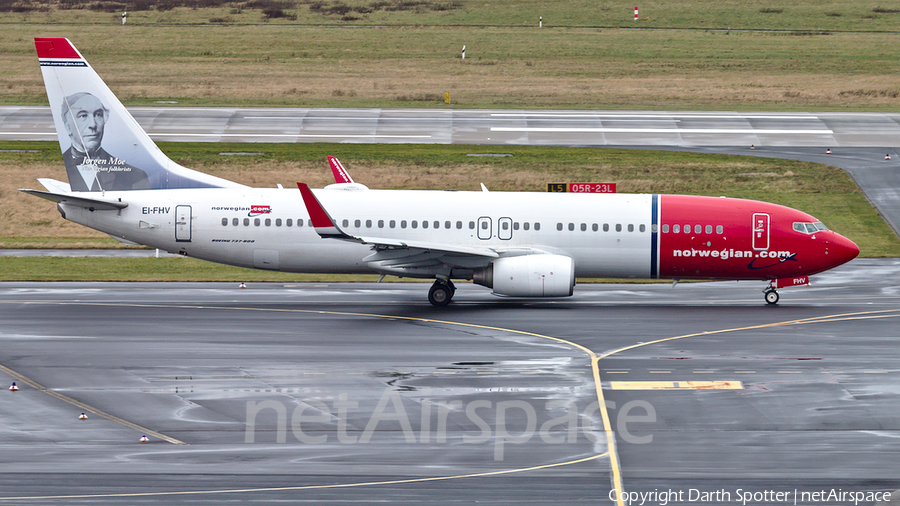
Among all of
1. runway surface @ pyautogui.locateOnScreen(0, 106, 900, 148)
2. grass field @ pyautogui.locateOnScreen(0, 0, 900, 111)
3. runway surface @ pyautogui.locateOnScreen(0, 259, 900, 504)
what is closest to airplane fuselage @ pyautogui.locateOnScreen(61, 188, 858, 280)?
runway surface @ pyautogui.locateOnScreen(0, 259, 900, 504)

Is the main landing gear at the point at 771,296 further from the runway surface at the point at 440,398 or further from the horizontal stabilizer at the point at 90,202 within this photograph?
the horizontal stabilizer at the point at 90,202

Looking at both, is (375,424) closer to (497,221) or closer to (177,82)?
(497,221)

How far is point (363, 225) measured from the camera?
36.6 meters

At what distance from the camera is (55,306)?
35.7m

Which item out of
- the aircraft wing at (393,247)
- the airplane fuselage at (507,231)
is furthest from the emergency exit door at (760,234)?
the aircraft wing at (393,247)

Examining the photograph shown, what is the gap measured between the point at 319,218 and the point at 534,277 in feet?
24.9

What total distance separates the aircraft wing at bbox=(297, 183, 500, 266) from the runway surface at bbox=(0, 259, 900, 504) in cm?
190

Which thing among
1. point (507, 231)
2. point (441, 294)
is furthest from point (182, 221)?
point (507, 231)

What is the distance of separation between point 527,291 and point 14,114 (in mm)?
52748

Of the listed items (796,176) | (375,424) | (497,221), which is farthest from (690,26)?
(375,424)

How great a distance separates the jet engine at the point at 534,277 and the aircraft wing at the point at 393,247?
3.14 ft

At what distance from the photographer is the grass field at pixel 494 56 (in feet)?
273

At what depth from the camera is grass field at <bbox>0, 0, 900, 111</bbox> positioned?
83.2m

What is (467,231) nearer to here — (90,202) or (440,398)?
(440,398)
